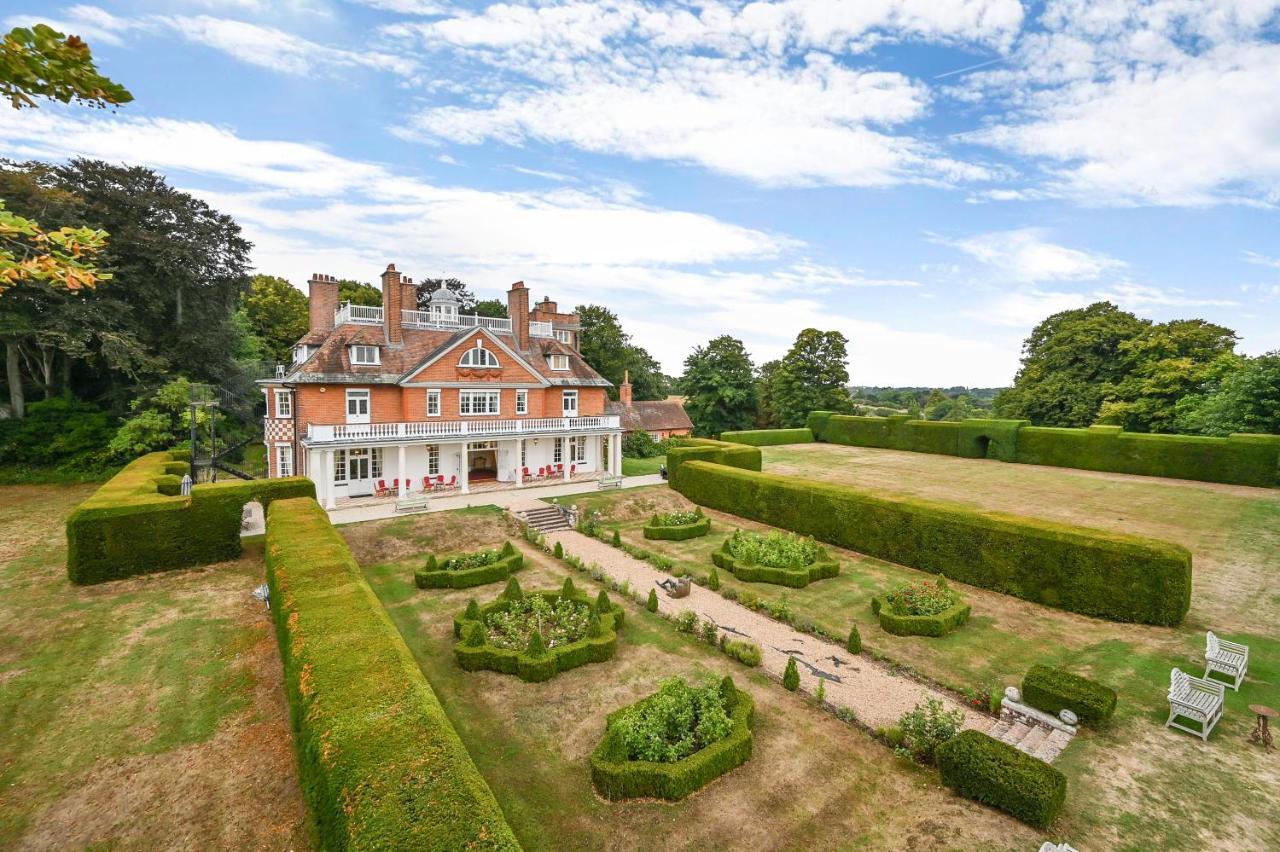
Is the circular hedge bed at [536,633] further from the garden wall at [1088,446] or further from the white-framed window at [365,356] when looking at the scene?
the garden wall at [1088,446]

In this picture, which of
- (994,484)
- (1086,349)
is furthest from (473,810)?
(1086,349)

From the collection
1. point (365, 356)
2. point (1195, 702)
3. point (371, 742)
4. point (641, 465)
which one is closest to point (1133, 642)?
point (1195, 702)

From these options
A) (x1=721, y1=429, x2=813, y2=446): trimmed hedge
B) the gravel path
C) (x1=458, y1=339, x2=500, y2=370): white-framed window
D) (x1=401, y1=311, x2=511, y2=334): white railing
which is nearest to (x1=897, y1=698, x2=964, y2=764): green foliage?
the gravel path

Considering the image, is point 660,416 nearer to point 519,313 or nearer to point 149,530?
point 519,313

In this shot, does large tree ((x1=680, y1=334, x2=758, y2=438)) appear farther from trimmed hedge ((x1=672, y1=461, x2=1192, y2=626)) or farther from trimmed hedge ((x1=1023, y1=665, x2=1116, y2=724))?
trimmed hedge ((x1=1023, y1=665, x2=1116, y2=724))

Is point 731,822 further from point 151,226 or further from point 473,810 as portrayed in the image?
point 151,226

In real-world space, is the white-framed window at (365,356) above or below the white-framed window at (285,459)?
above

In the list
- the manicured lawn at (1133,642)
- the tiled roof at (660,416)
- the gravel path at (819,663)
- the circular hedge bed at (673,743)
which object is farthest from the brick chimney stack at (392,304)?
the circular hedge bed at (673,743)
